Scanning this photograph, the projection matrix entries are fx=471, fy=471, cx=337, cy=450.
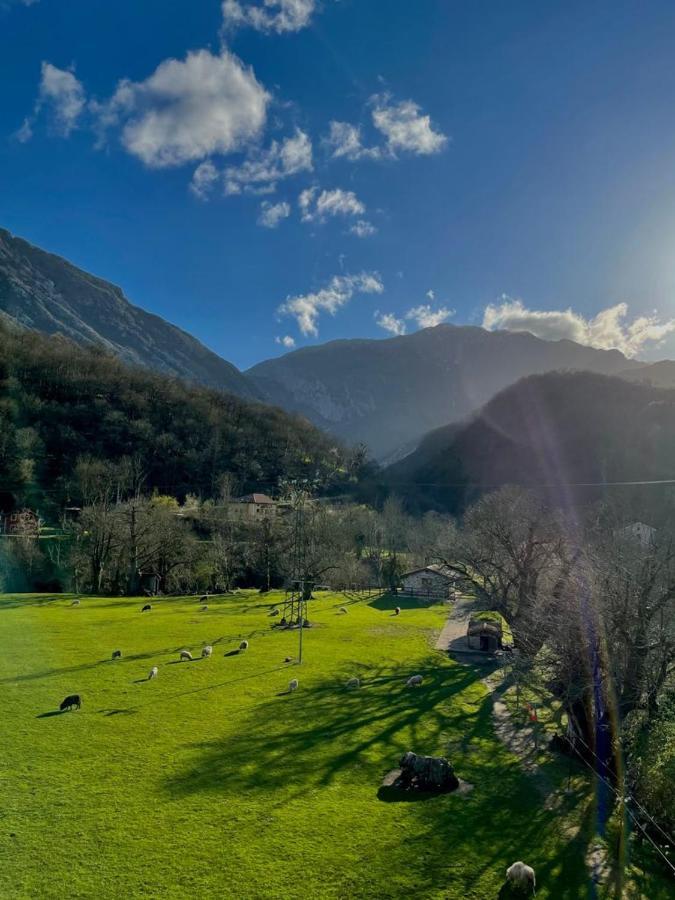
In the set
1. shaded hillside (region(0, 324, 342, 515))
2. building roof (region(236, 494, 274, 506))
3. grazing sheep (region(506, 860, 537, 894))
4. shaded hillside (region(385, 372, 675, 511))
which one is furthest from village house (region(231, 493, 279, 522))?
grazing sheep (region(506, 860, 537, 894))

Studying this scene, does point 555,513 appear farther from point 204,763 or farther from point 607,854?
point 204,763

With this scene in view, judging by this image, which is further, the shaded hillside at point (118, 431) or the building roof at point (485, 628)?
the shaded hillside at point (118, 431)

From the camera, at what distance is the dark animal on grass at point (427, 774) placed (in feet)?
45.7

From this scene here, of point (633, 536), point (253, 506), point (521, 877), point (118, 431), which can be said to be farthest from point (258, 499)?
point (521, 877)

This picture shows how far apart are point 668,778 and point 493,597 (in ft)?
58.7

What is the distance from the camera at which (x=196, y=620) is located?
117 ft

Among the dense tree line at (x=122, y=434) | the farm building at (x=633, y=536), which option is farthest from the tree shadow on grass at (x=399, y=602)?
the farm building at (x=633, y=536)

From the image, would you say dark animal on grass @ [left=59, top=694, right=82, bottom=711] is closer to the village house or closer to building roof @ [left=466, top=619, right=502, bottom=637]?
building roof @ [left=466, top=619, right=502, bottom=637]

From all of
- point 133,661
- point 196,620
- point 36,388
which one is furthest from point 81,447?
point 133,661

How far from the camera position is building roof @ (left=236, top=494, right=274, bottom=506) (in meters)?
79.6

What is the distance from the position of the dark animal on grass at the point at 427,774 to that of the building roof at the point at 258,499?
6595 cm

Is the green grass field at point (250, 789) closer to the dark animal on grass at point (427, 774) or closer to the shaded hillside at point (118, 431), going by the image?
the dark animal on grass at point (427, 774)

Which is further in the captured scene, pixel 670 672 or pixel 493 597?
pixel 493 597

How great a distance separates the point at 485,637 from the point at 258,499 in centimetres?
5357
